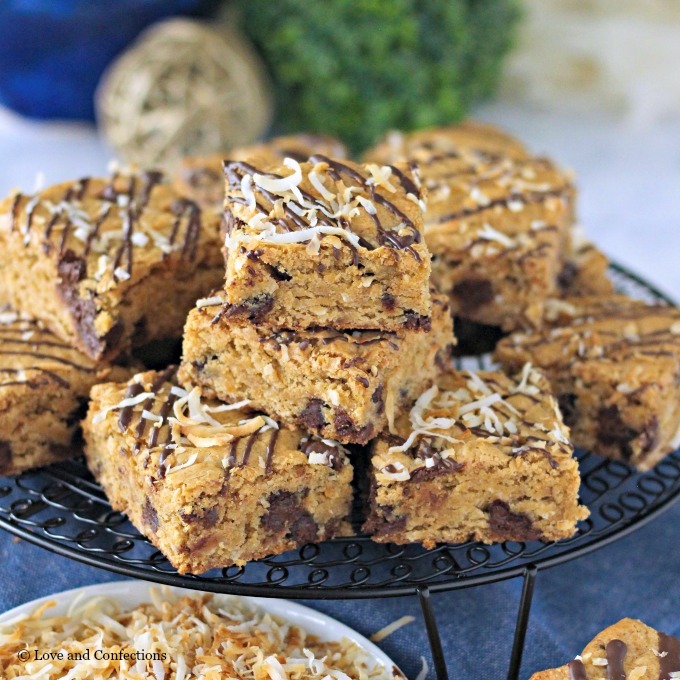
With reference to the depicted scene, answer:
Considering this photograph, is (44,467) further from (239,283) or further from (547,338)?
(547,338)

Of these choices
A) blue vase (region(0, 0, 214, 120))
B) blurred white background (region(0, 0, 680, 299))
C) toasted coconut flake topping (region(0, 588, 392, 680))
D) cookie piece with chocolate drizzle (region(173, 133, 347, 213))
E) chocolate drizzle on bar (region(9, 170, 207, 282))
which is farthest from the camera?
blurred white background (region(0, 0, 680, 299))

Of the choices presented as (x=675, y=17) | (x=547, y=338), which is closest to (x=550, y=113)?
(x=675, y=17)

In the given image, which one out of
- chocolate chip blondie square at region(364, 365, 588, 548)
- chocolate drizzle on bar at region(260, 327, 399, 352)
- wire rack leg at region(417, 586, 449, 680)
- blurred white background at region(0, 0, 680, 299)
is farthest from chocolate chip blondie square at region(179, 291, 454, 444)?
blurred white background at region(0, 0, 680, 299)

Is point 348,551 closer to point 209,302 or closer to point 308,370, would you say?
point 308,370

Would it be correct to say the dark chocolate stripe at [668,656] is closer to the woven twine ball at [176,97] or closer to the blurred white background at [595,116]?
the blurred white background at [595,116]

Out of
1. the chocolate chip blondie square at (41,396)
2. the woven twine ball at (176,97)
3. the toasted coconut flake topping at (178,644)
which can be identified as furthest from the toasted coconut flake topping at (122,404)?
the woven twine ball at (176,97)

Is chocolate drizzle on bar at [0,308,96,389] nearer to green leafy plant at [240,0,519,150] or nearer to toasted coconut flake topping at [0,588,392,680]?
toasted coconut flake topping at [0,588,392,680]
